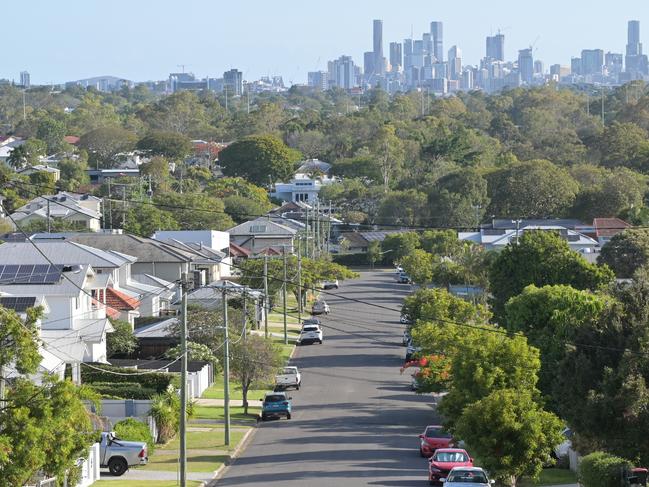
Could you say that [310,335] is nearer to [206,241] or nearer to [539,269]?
[539,269]

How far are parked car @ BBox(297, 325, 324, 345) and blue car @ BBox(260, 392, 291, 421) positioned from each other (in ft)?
86.2

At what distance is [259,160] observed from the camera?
618 ft

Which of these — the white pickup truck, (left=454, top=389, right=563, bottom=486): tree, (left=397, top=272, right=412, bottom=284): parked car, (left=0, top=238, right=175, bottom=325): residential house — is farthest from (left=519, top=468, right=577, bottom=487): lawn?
(left=397, top=272, right=412, bottom=284): parked car

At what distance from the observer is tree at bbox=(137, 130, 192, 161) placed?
7751 inches

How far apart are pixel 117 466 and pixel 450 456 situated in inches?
372

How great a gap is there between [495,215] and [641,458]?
110837 mm

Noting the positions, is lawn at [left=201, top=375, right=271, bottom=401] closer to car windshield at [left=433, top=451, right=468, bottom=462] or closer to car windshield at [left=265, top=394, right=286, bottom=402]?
car windshield at [left=265, top=394, right=286, bottom=402]

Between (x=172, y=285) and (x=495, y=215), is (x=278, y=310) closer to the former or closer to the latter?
(x=172, y=285)

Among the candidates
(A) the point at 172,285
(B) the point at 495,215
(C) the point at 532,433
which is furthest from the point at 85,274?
(B) the point at 495,215

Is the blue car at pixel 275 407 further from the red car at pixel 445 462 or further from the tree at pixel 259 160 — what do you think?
the tree at pixel 259 160

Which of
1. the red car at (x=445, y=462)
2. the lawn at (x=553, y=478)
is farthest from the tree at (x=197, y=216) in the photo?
the red car at (x=445, y=462)

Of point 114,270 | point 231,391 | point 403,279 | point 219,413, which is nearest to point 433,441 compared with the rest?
point 219,413

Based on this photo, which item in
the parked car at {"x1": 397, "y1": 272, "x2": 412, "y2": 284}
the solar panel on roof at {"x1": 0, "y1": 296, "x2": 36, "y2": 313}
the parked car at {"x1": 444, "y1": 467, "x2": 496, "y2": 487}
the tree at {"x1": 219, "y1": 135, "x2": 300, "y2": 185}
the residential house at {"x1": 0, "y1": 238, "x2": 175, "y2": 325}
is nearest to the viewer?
the parked car at {"x1": 444, "y1": 467, "x2": 496, "y2": 487}

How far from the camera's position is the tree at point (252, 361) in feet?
184
